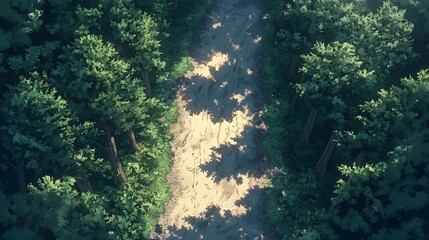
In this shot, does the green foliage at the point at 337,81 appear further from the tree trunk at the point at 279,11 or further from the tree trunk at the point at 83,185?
the tree trunk at the point at 83,185

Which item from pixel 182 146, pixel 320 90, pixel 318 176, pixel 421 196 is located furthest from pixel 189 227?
pixel 421 196

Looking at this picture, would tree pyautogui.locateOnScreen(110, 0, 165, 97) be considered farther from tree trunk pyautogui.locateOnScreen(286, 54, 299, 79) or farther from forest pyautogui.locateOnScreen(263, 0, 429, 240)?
tree trunk pyautogui.locateOnScreen(286, 54, 299, 79)

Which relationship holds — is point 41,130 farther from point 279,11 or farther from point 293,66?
point 279,11

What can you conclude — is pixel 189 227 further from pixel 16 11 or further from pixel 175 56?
pixel 16 11

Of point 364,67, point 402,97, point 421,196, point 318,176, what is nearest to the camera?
point 421,196

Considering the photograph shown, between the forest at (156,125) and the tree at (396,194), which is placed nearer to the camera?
the tree at (396,194)

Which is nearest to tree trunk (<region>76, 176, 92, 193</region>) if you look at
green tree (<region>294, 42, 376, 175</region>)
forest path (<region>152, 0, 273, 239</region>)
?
forest path (<region>152, 0, 273, 239</region>)

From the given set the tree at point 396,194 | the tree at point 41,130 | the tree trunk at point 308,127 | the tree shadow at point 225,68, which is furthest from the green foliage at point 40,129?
the tree at point 396,194
